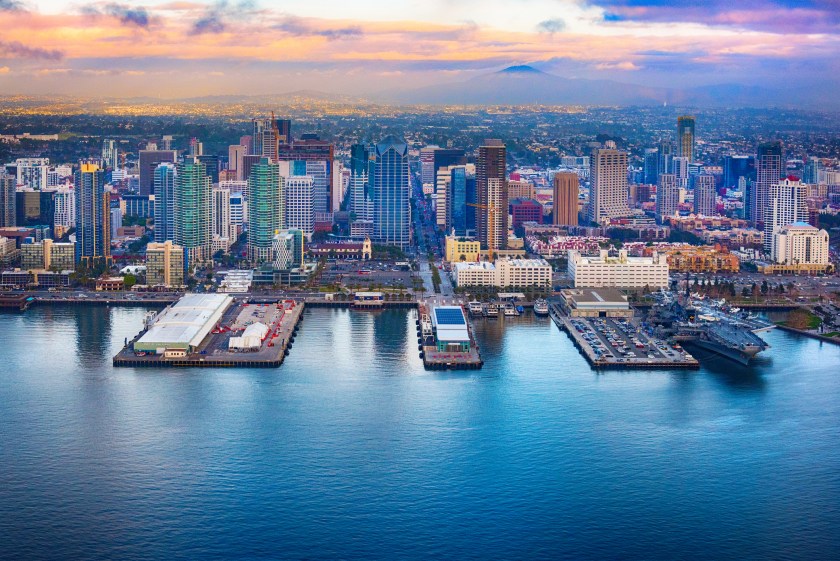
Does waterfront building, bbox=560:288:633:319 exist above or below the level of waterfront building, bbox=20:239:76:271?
below

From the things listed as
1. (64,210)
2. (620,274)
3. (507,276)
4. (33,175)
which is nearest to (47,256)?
(64,210)

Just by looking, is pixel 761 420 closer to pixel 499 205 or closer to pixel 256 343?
pixel 256 343

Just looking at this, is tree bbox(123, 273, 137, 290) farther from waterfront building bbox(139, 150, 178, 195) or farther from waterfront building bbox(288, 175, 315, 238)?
waterfront building bbox(139, 150, 178, 195)

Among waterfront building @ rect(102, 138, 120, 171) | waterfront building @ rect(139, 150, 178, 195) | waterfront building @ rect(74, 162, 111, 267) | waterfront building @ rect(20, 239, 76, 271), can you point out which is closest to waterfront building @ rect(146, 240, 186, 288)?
waterfront building @ rect(20, 239, 76, 271)

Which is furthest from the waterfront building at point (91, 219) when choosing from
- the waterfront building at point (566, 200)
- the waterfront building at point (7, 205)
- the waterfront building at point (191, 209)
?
the waterfront building at point (566, 200)

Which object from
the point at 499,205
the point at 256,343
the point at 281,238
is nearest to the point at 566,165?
the point at 499,205

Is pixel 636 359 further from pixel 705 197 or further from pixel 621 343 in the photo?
pixel 705 197
